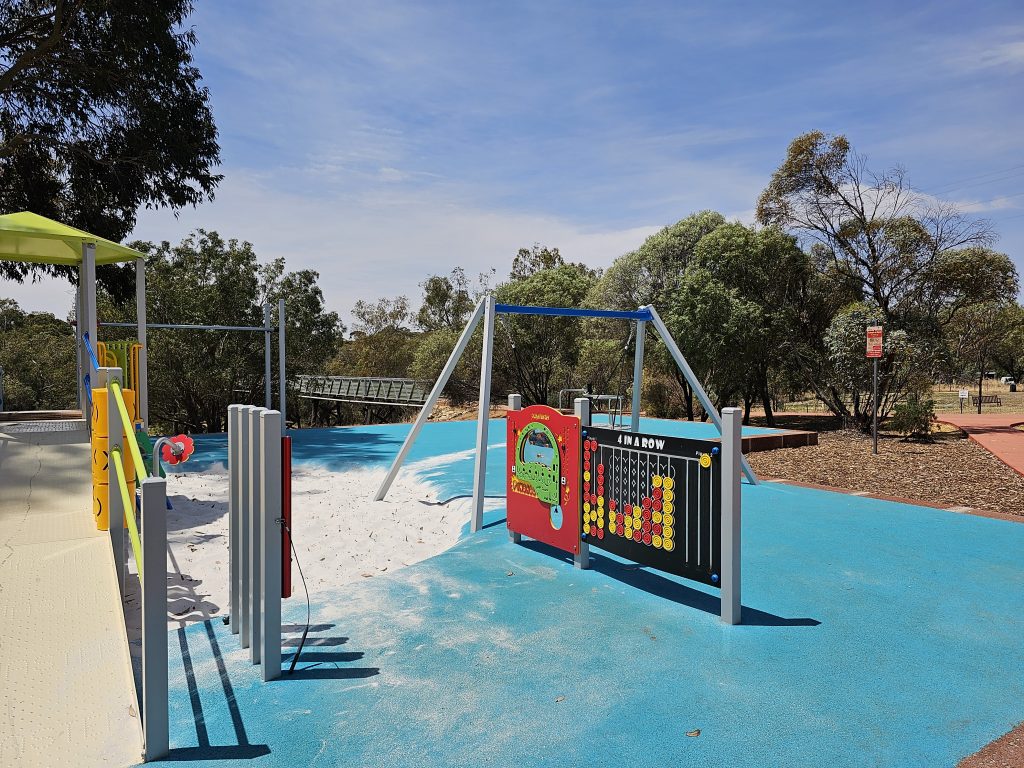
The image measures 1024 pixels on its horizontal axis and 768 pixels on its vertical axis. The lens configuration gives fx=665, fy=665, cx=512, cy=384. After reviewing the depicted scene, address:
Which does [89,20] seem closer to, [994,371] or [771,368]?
[771,368]

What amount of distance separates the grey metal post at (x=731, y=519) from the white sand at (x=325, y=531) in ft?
9.26

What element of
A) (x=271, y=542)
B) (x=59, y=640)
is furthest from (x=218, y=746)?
(x=59, y=640)

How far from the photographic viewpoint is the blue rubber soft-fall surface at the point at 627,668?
2779 mm

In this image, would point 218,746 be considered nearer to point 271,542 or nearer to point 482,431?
point 271,542

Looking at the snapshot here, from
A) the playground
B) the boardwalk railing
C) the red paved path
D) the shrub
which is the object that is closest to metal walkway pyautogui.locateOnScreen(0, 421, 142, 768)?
the playground

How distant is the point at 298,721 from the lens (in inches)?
116

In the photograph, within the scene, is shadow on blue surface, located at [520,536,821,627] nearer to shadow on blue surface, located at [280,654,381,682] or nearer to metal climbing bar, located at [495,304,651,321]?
shadow on blue surface, located at [280,654,381,682]

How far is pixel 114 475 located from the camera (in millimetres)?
4730

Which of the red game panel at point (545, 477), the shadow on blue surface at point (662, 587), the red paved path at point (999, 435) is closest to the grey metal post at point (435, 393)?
the red game panel at point (545, 477)

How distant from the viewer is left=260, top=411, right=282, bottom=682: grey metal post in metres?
3.29

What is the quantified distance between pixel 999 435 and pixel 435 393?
12.4m

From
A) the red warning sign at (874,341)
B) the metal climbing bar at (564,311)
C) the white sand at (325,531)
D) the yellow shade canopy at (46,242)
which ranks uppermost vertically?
the yellow shade canopy at (46,242)

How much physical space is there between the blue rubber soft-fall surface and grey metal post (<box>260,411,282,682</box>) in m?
0.16

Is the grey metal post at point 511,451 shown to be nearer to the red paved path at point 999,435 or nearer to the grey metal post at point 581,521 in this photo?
the grey metal post at point 581,521
